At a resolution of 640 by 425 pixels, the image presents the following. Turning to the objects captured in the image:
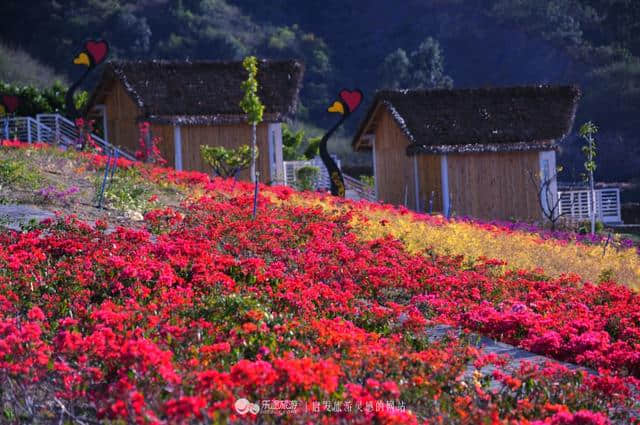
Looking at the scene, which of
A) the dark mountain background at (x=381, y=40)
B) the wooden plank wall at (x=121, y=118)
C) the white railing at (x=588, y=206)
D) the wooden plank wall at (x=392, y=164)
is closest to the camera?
the wooden plank wall at (x=121, y=118)

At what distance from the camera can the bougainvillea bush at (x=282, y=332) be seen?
600 cm

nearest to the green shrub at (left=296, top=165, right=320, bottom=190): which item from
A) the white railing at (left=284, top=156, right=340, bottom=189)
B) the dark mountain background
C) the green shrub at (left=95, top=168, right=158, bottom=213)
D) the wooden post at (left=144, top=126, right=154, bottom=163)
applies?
the white railing at (left=284, top=156, right=340, bottom=189)

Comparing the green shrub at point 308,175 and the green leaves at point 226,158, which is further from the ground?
the green leaves at point 226,158

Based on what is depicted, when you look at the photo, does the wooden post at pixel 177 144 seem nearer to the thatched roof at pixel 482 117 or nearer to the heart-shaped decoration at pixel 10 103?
the thatched roof at pixel 482 117

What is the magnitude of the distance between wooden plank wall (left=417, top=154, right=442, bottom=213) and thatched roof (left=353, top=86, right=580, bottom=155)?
111 centimetres

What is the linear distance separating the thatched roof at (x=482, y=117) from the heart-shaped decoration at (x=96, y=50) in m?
9.56

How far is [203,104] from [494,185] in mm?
9659

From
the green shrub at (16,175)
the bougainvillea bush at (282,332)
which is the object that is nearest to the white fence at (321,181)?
the green shrub at (16,175)

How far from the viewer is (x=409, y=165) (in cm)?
3097

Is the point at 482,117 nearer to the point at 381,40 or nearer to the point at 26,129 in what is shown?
the point at 26,129

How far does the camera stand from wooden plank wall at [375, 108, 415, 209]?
31.1m

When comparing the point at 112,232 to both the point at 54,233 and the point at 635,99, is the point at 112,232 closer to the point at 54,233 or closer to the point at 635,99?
the point at 54,233

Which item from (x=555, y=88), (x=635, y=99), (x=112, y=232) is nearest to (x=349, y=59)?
(x=635, y=99)

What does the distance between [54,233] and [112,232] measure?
814 mm
